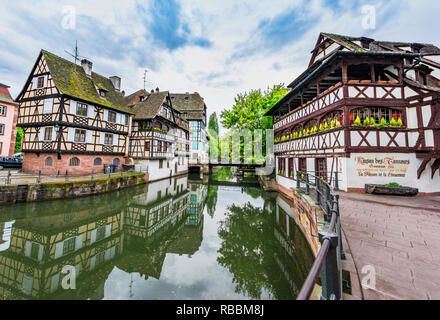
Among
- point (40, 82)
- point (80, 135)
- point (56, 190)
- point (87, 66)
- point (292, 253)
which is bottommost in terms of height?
point (292, 253)

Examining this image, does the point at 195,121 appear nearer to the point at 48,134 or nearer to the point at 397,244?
the point at 48,134

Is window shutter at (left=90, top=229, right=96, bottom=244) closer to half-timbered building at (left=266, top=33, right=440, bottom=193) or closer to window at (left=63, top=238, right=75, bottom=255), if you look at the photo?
window at (left=63, top=238, right=75, bottom=255)

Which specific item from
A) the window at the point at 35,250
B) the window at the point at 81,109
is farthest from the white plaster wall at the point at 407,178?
the window at the point at 81,109

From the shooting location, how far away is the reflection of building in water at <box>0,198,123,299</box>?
202 inches

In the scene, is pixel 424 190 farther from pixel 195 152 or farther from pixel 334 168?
pixel 195 152

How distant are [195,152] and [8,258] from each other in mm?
35177

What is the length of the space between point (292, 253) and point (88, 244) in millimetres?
8385

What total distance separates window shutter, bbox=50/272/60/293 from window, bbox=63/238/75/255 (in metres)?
1.56

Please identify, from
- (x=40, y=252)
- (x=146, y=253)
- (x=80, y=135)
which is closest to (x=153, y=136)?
(x=80, y=135)

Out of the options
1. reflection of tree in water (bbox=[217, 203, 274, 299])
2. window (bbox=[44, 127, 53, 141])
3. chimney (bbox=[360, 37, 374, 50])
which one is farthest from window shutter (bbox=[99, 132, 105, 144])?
chimney (bbox=[360, 37, 374, 50])

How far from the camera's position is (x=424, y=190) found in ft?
A: 32.0

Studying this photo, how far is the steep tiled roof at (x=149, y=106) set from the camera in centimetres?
2406

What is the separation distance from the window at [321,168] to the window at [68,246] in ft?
44.7

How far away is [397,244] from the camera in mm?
4348
